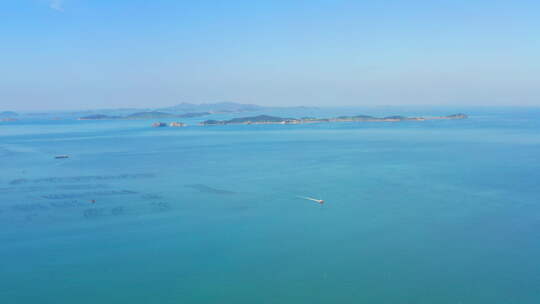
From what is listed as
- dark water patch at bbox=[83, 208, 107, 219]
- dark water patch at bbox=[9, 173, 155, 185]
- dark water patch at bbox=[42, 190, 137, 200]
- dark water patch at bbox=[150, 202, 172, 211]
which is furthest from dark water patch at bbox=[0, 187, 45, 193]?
dark water patch at bbox=[150, 202, 172, 211]

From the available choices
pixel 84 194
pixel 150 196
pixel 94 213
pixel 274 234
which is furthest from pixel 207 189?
pixel 274 234

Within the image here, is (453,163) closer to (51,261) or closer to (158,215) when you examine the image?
Result: (158,215)

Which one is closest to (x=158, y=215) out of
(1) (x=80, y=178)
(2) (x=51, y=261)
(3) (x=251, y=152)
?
(2) (x=51, y=261)

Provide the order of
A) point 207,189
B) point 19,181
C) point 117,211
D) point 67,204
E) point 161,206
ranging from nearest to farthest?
point 117,211 → point 161,206 → point 67,204 → point 207,189 → point 19,181

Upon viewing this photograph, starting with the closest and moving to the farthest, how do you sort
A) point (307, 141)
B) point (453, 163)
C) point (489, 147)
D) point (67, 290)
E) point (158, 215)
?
1. point (67, 290)
2. point (158, 215)
3. point (453, 163)
4. point (489, 147)
5. point (307, 141)

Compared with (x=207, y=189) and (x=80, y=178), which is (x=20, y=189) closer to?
(x=80, y=178)

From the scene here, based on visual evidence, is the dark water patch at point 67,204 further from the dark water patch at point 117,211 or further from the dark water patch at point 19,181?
the dark water patch at point 19,181
